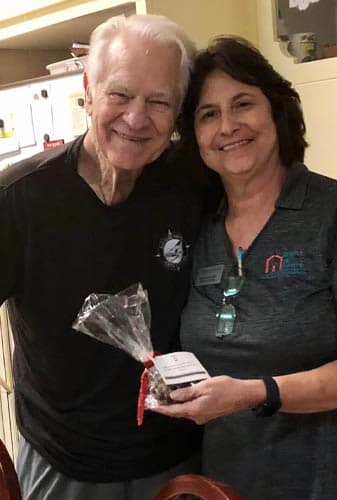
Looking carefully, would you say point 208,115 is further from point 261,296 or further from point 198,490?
point 198,490

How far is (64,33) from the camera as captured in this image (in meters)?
2.15

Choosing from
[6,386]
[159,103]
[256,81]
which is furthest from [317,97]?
[6,386]

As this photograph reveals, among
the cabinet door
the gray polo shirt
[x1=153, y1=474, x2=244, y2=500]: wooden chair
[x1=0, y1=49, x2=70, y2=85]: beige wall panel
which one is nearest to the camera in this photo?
[x1=153, y1=474, x2=244, y2=500]: wooden chair

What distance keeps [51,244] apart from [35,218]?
0.18ft

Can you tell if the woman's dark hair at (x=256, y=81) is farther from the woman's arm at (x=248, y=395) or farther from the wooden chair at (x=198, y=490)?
the wooden chair at (x=198, y=490)

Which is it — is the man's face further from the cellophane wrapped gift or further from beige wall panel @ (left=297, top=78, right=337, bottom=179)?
beige wall panel @ (left=297, top=78, right=337, bottom=179)

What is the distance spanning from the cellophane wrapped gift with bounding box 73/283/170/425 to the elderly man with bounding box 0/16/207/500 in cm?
5

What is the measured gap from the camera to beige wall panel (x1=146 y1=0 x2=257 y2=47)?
5.65ft

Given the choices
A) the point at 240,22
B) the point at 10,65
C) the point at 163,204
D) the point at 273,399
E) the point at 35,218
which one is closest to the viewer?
the point at 273,399

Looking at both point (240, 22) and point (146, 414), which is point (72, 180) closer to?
point (146, 414)

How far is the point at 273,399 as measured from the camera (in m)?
1.11

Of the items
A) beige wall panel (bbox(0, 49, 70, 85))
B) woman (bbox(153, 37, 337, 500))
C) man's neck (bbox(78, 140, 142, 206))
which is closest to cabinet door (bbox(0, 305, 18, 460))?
beige wall panel (bbox(0, 49, 70, 85))

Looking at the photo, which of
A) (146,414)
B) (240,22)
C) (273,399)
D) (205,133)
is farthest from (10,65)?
(273,399)

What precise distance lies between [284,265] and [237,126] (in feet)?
0.85
